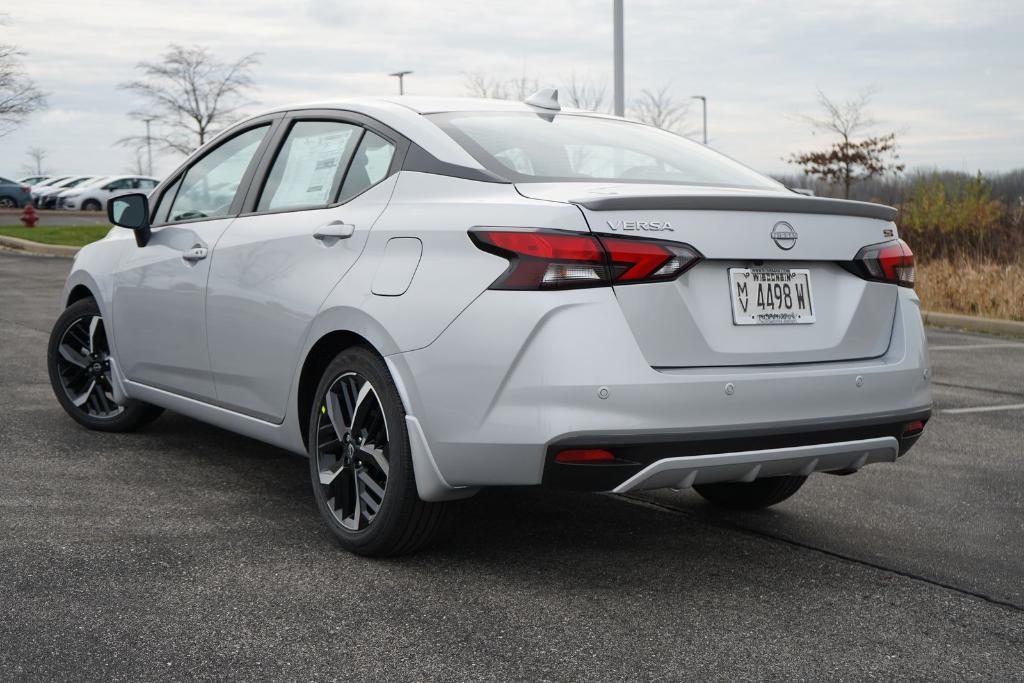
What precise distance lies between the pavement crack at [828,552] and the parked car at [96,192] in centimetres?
4026

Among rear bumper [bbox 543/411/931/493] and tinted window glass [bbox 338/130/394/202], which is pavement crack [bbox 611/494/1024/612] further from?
tinted window glass [bbox 338/130/394/202]

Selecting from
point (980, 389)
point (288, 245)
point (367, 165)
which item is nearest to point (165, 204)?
point (288, 245)

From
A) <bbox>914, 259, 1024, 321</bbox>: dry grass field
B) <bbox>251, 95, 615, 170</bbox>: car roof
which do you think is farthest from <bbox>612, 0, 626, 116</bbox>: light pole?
<bbox>251, 95, 615, 170</bbox>: car roof

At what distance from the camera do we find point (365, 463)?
4.16 metres

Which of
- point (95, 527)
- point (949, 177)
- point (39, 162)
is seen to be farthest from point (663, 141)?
point (39, 162)

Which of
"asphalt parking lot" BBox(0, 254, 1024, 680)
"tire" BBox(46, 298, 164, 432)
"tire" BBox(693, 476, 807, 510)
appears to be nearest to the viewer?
"asphalt parking lot" BBox(0, 254, 1024, 680)

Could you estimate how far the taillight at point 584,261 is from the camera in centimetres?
353

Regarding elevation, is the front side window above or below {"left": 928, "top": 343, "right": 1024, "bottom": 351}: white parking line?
above

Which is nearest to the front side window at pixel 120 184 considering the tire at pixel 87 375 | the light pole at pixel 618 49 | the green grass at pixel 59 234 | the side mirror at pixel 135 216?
the green grass at pixel 59 234

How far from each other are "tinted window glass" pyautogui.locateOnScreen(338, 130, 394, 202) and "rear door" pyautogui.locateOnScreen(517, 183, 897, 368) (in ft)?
2.34

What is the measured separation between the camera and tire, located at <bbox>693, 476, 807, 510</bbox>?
492 centimetres

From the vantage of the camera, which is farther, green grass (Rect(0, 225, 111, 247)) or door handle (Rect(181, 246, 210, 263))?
green grass (Rect(0, 225, 111, 247))

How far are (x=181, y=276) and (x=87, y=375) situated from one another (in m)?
1.42

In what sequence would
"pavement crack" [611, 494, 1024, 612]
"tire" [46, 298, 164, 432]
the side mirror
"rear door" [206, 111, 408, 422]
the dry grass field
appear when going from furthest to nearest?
the dry grass field < "tire" [46, 298, 164, 432] < the side mirror < "rear door" [206, 111, 408, 422] < "pavement crack" [611, 494, 1024, 612]
